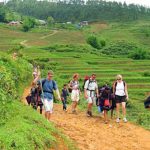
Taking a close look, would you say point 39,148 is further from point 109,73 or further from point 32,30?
point 32,30

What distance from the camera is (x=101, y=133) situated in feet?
39.2

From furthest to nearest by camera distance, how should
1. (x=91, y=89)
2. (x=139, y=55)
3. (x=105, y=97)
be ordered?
1. (x=139, y=55)
2. (x=91, y=89)
3. (x=105, y=97)

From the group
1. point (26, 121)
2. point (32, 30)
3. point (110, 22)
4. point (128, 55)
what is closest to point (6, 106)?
point (26, 121)

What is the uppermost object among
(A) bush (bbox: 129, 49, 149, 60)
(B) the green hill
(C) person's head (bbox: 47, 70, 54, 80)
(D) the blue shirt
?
(C) person's head (bbox: 47, 70, 54, 80)

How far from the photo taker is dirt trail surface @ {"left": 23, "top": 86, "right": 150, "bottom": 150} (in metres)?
10.8

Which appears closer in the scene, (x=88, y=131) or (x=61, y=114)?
(x=88, y=131)

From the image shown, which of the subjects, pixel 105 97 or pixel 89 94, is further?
pixel 89 94

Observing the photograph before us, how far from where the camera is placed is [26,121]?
9125 millimetres

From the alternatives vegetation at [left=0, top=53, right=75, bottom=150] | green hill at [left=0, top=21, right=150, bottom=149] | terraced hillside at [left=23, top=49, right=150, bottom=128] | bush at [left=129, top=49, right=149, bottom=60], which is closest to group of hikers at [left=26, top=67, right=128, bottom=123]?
green hill at [left=0, top=21, right=150, bottom=149]

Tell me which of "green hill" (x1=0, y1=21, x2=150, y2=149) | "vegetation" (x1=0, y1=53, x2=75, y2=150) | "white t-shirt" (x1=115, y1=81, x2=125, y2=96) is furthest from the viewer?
"white t-shirt" (x1=115, y1=81, x2=125, y2=96)

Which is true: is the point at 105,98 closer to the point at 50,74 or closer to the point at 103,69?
the point at 50,74

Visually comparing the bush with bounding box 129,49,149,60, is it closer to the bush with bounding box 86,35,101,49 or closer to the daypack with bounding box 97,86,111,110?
the bush with bounding box 86,35,101,49

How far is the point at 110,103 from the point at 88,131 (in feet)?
6.54

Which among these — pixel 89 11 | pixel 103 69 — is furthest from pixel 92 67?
pixel 89 11
